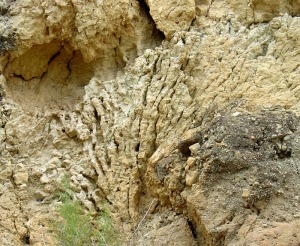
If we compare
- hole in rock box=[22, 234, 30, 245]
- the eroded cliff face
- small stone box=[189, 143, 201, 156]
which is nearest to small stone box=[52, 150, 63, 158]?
the eroded cliff face

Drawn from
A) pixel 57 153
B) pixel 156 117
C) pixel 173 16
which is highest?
pixel 173 16

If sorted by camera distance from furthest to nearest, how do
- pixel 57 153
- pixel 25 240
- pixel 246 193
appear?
pixel 57 153, pixel 25 240, pixel 246 193

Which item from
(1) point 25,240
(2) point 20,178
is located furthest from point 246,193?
(2) point 20,178

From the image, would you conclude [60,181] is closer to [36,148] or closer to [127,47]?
[36,148]

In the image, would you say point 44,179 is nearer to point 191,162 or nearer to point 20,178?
point 20,178

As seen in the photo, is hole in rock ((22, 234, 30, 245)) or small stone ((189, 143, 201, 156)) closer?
small stone ((189, 143, 201, 156))

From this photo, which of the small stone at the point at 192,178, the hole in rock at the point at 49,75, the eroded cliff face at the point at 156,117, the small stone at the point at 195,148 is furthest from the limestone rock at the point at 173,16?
the small stone at the point at 192,178

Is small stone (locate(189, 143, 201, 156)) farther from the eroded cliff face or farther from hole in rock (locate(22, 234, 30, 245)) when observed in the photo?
hole in rock (locate(22, 234, 30, 245))
